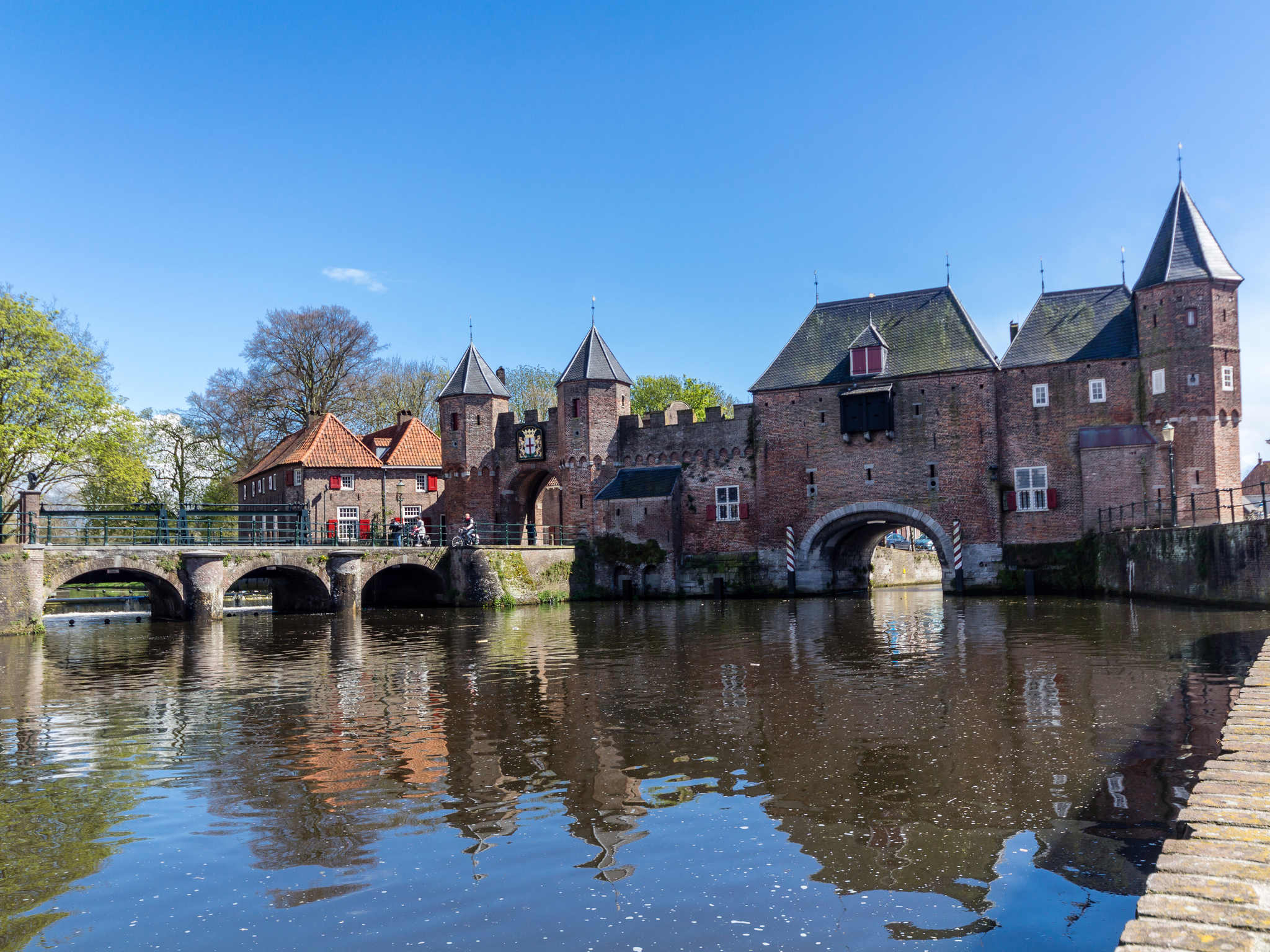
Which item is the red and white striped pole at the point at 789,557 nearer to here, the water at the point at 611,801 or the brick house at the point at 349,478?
the brick house at the point at 349,478

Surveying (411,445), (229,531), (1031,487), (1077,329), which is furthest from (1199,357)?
(411,445)

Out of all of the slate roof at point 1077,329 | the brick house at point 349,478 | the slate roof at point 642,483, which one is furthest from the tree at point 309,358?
the slate roof at point 1077,329

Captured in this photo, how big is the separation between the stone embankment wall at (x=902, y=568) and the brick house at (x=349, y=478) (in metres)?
20.8

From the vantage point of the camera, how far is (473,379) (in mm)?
41500

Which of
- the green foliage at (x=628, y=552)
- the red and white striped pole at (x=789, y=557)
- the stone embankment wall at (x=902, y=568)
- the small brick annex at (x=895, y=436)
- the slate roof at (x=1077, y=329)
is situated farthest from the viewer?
the stone embankment wall at (x=902, y=568)

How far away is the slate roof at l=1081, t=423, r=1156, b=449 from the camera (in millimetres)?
31781

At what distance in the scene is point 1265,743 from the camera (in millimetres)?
5047

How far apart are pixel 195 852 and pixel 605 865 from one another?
103 inches

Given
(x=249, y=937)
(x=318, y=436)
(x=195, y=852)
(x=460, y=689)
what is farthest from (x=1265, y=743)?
(x=318, y=436)

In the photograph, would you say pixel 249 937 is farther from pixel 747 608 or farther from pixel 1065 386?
pixel 1065 386

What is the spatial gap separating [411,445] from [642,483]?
42.5ft

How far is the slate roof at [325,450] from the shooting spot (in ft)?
138

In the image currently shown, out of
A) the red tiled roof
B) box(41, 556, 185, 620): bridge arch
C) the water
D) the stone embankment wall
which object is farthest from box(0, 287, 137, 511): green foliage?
the stone embankment wall

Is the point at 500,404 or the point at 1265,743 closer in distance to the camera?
the point at 1265,743
